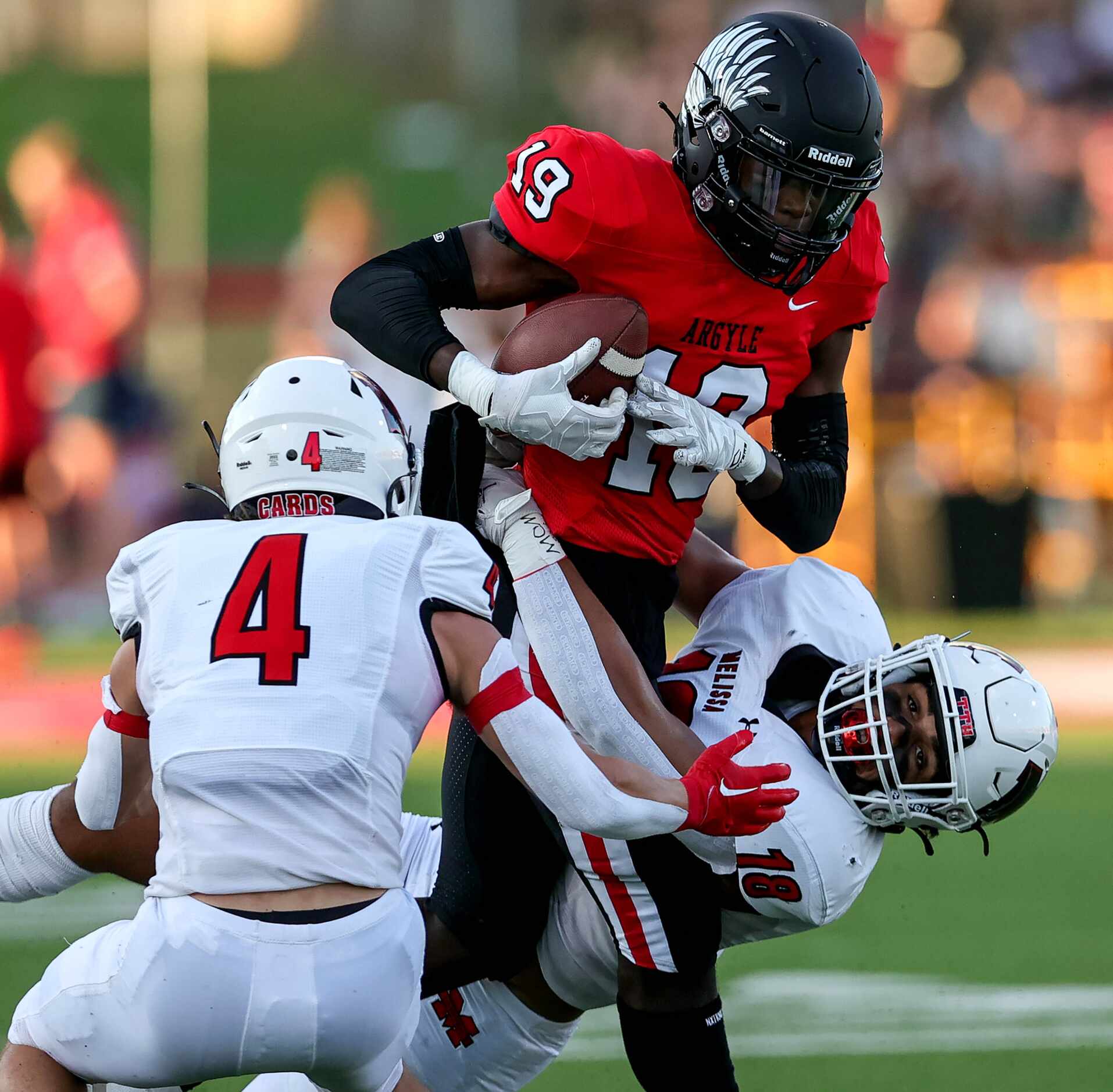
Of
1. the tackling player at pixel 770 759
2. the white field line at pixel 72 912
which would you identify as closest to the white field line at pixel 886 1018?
the white field line at pixel 72 912

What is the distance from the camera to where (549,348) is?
9.78ft

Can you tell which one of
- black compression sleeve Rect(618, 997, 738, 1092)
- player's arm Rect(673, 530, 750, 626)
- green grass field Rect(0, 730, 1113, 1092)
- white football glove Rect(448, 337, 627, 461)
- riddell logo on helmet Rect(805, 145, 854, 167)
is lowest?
green grass field Rect(0, 730, 1113, 1092)

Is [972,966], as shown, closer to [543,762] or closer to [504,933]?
[504,933]

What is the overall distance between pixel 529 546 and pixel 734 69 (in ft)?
3.04

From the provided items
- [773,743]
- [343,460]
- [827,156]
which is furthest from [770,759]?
[827,156]

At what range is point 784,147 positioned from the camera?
9.88ft

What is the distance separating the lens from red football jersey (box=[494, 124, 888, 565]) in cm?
306

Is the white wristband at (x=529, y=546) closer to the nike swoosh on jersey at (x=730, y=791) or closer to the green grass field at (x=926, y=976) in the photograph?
the nike swoosh on jersey at (x=730, y=791)

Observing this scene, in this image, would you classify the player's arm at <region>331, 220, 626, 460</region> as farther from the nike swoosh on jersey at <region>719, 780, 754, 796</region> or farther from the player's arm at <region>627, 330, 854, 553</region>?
the nike swoosh on jersey at <region>719, 780, 754, 796</region>

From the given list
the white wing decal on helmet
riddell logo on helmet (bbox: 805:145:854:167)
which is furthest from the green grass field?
the white wing decal on helmet

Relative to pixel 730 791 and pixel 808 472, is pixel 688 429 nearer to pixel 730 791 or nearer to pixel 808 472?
pixel 808 472

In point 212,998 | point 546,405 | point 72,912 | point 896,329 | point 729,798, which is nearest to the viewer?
point 212,998

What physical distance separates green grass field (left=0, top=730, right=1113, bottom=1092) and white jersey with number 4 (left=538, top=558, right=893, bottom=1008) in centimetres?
64

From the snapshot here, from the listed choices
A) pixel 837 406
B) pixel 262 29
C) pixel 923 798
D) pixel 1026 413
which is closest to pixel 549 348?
pixel 837 406
